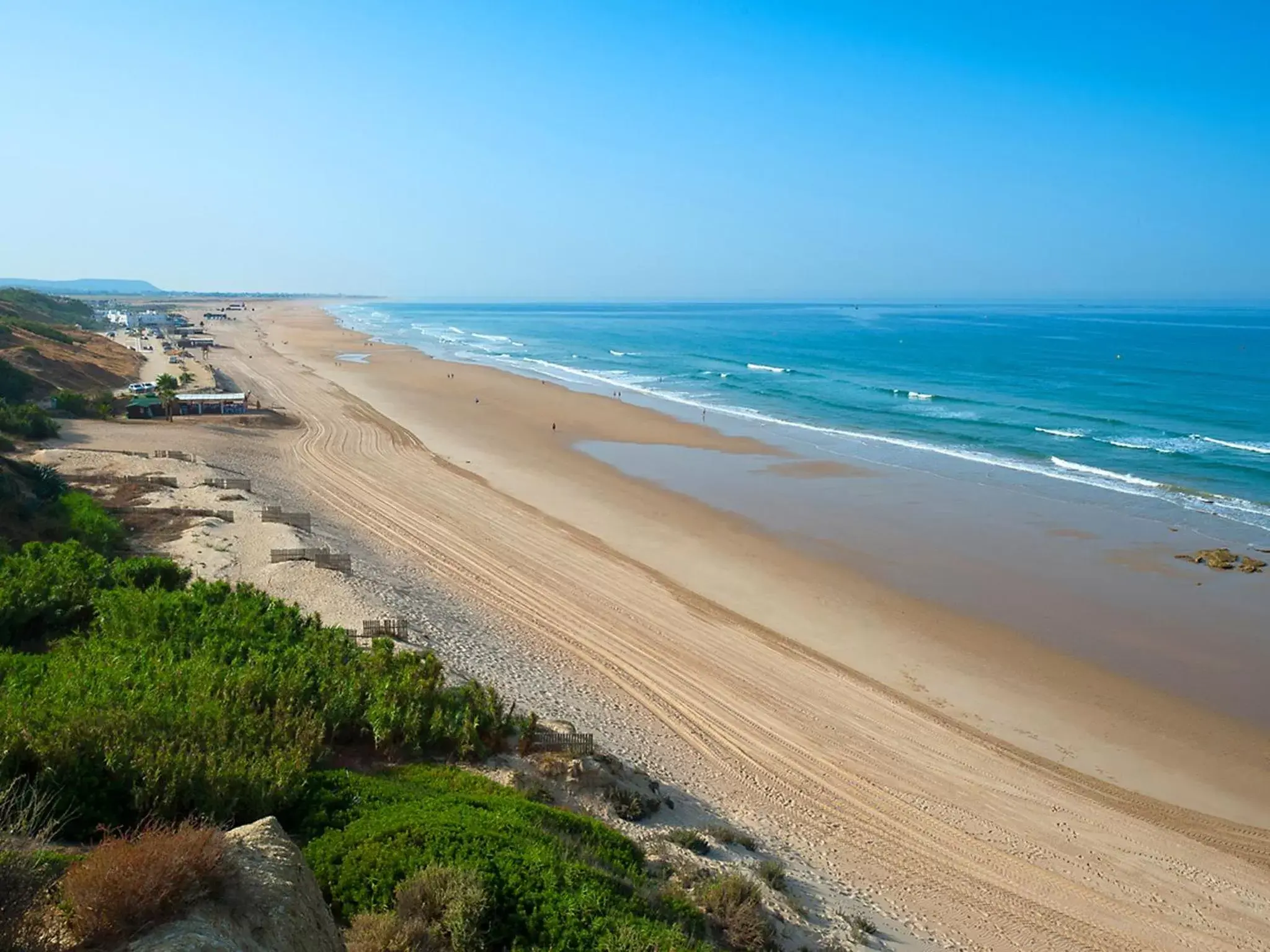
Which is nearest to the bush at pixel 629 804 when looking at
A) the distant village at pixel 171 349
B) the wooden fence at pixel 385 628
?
the wooden fence at pixel 385 628

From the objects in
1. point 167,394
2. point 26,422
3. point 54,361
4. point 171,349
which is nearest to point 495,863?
point 26,422

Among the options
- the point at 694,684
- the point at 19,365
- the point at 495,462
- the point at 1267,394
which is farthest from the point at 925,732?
the point at 1267,394

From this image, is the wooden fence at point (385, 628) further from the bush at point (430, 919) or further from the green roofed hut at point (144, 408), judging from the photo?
the green roofed hut at point (144, 408)

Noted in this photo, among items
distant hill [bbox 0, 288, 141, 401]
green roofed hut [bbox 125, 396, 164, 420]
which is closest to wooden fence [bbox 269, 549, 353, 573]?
distant hill [bbox 0, 288, 141, 401]

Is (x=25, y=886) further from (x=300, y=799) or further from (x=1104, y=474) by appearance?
(x=1104, y=474)

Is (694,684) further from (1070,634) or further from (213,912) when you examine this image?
(213,912)
